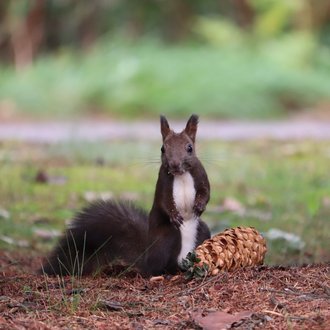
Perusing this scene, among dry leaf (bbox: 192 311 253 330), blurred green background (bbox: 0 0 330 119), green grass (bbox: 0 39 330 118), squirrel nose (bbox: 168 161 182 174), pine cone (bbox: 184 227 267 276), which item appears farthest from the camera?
blurred green background (bbox: 0 0 330 119)

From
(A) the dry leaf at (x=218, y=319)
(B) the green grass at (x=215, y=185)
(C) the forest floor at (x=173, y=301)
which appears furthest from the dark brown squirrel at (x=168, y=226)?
(A) the dry leaf at (x=218, y=319)

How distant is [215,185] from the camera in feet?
26.0

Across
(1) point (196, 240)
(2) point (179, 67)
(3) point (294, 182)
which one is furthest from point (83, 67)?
(1) point (196, 240)

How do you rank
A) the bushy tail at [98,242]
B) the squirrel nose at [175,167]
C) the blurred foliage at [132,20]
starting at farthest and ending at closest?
the blurred foliage at [132,20], the bushy tail at [98,242], the squirrel nose at [175,167]

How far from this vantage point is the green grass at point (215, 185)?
19.7 ft

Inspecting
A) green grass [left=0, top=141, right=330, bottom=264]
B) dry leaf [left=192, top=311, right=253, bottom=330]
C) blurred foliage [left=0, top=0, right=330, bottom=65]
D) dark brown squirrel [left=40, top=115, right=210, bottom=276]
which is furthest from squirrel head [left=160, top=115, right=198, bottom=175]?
blurred foliage [left=0, top=0, right=330, bottom=65]

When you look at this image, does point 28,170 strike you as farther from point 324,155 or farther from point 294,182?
point 324,155

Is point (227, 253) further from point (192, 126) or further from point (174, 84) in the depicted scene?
point (174, 84)

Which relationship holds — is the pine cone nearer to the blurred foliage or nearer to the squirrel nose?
the squirrel nose

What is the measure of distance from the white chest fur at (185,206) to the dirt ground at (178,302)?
21cm

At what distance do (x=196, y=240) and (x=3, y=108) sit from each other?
10450 mm

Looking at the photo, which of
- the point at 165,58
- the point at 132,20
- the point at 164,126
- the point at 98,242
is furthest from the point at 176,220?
the point at 132,20

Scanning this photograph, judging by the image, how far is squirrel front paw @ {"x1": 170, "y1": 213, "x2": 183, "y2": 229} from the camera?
3988 mm

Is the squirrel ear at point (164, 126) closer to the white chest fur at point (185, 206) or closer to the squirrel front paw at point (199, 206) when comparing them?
the white chest fur at point (185, 206)
